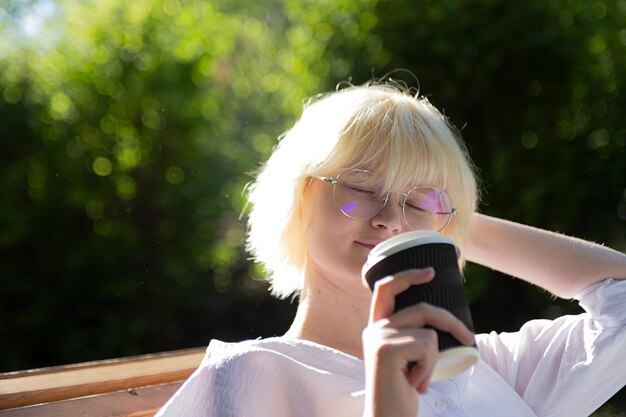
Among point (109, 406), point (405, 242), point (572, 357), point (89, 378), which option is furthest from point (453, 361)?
point (89, 378)

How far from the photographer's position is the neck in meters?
1.78

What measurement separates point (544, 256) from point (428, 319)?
0.89 m

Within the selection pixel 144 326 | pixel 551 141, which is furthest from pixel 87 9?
pixel 551 141

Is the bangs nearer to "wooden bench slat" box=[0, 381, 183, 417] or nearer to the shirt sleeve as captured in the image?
the shirt sleeve

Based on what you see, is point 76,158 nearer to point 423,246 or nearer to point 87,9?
point 87,9

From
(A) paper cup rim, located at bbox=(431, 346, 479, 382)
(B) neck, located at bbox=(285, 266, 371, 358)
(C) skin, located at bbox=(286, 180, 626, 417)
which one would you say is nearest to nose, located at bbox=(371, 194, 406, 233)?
(C) skin, located at bbox=(286, 180, 626, 417)

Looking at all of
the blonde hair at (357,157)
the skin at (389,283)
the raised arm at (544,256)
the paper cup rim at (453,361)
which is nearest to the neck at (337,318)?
the skin at (389,283)

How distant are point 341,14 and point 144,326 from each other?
2.10 meters

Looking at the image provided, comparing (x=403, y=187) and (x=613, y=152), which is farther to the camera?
(x=613, y=152)

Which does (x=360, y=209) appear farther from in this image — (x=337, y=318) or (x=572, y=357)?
(x=572, y=357)

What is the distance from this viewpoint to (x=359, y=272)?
1.65 m

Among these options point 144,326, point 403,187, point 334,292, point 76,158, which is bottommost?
point 144,326

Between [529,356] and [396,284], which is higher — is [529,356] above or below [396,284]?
below

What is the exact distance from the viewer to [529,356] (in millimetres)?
1938
